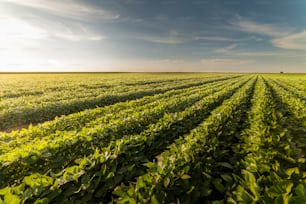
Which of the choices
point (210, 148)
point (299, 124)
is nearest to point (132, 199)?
point (210, 148)

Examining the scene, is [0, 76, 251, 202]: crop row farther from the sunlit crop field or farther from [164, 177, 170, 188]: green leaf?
[164, 177, 170, 188]: green leaf

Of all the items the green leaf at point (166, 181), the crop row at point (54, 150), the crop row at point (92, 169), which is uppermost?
the green leaf at point (166, 181)

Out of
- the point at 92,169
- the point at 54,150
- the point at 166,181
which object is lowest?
the point at 54,150

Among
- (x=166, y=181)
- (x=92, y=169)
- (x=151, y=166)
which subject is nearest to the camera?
(x=166, y=181)

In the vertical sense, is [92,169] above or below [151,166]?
below

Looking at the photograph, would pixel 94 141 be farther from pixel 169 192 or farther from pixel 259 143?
pixel 259 143

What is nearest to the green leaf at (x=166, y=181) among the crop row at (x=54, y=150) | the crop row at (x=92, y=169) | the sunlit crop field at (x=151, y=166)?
the sunlit crop field at (x=151, y=166)

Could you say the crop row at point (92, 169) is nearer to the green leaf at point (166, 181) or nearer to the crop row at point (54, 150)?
the crop row at point (54, 150)

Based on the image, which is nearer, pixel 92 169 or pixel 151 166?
pixel 151 166

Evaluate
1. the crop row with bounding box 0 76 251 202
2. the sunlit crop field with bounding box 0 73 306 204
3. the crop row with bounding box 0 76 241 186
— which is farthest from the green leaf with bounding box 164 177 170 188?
the crop row with bounding box 0 76 241 186

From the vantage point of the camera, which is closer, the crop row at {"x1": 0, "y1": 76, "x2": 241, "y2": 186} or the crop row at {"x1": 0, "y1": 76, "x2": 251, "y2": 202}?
the crop row at {"x1": 0, "y1": 76, "x2": 251, "y2": 202}

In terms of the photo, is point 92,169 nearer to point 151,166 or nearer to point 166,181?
point 151,166

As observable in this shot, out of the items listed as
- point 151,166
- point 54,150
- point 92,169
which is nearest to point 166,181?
point 151,166

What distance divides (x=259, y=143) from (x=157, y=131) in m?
2.24
